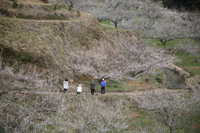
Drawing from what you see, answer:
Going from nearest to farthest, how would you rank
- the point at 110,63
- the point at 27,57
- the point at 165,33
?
the point at 27,57
the point at 110,63
the point at 165,33

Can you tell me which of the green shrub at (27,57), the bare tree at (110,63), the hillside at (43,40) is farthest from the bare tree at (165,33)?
the green shrub at (27,57)

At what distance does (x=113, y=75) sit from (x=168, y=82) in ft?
38.2

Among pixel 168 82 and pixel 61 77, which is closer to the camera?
pixel 61 77

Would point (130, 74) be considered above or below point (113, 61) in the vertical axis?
below

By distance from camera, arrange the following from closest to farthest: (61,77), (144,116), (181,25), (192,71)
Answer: (144,116), (61,77), (192,71), (181,25)

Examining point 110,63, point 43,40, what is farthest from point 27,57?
point 110,63

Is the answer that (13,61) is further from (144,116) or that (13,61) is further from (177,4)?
(177,4)

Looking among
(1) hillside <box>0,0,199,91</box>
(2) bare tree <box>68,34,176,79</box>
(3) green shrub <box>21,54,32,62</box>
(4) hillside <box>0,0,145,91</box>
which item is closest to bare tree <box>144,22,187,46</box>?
(2) bare tree <box>68,34,176,79</box>

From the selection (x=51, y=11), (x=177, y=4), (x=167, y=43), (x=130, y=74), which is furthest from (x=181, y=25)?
(x=51, y=11)

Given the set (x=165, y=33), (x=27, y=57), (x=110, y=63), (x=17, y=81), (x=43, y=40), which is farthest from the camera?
(x=165, y=33)

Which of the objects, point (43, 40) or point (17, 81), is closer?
point (17, 81)

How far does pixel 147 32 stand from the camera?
48.9m

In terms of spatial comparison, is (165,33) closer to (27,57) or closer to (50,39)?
(50,39)

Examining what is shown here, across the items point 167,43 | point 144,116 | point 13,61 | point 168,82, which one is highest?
point 167,43
